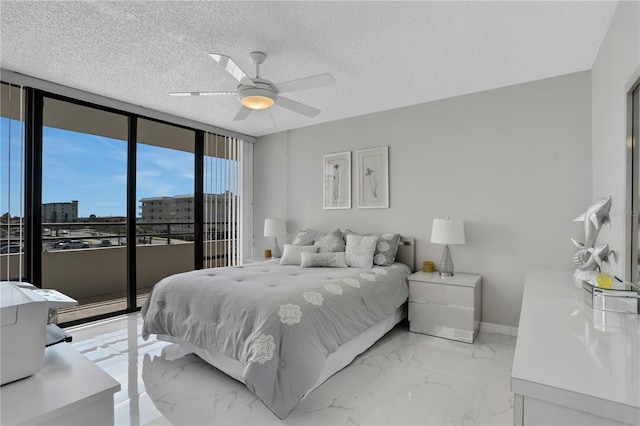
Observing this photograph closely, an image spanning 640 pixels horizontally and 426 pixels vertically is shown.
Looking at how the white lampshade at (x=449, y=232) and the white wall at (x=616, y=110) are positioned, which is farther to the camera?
the white lampshade at (x=449, y=232)

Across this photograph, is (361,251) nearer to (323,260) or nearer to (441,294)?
(323,260)

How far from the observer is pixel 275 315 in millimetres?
2117

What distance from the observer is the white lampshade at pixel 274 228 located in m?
4.79

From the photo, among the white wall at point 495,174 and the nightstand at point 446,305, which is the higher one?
the white wall at point 495,174

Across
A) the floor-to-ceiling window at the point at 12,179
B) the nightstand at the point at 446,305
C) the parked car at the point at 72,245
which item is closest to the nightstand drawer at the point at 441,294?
the nightstand at the point at 446,305

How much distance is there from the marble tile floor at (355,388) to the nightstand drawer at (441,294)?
1.27ft

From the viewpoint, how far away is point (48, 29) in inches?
92.1

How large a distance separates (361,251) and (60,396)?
3.15 metres

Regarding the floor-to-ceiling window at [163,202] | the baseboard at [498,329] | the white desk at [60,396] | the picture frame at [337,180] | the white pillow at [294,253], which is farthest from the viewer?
the floor-to-ceiling window at [163,202]

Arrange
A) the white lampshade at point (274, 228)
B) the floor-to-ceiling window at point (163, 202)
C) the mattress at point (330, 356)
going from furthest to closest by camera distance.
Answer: the floor-to-ceiling window at point (163, 202)
the white lampshade at point (274, 228)
the mattress at point (330, 356)

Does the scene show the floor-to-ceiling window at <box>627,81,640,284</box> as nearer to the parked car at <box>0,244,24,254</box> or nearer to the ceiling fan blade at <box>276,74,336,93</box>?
the ceiling fan blade at <box>276,74,336,93</box>

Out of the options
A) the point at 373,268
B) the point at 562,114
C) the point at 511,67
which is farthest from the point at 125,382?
the point at 562,114

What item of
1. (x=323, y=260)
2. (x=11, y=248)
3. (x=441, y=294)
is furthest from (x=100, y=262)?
(x=441, y=294)

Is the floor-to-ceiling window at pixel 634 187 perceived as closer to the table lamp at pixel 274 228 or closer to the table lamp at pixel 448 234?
the table lamp at pixel 448 234
